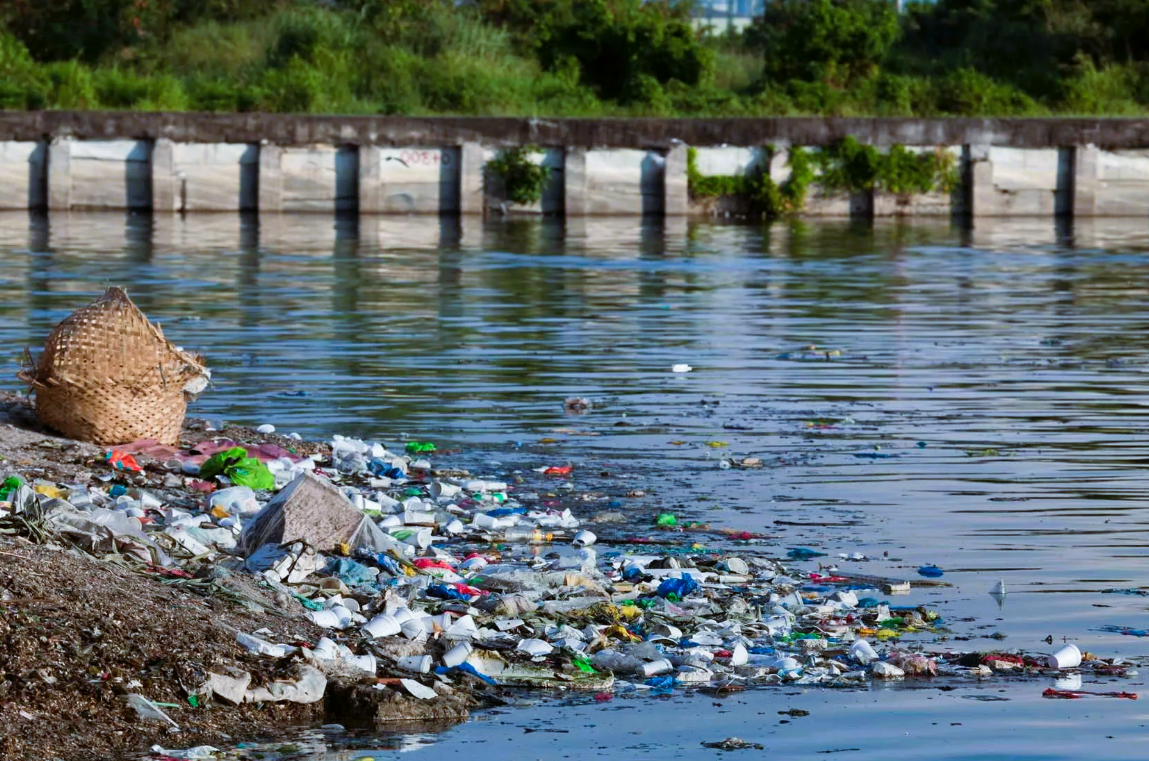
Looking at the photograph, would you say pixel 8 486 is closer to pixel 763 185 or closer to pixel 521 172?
pixel 521 172

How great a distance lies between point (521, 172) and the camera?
31.4 meters

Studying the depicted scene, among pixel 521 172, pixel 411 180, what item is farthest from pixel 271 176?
pixel 521 172

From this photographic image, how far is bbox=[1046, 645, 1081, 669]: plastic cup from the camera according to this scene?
6.42 m

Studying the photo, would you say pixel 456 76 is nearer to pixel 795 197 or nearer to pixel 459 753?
pixel 795 197

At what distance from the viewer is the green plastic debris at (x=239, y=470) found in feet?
29.8

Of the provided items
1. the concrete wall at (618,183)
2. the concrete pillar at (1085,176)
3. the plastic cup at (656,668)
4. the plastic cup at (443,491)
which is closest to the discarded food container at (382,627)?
the plastic cup at (656,668)

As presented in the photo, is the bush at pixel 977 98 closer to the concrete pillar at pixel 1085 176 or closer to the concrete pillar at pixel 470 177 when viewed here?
the concrete pillar at pixel 1085 176

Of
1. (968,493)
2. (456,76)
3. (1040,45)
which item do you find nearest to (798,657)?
(968,493)

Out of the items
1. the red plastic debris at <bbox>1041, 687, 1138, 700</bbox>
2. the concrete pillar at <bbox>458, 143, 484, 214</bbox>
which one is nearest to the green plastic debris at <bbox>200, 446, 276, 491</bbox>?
the red plastic debris at <bbox>1041, 687, 1138, 700</bbox>

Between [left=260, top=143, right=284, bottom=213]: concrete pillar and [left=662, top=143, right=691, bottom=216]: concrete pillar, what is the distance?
245 inches

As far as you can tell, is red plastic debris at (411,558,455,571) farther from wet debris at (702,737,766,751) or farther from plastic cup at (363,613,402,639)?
wet debris at (702,737,766,751)

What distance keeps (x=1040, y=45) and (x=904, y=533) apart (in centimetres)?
3523

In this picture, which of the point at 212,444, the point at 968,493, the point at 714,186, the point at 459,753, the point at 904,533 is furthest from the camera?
the point at 714,186

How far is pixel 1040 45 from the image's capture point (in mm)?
41688
